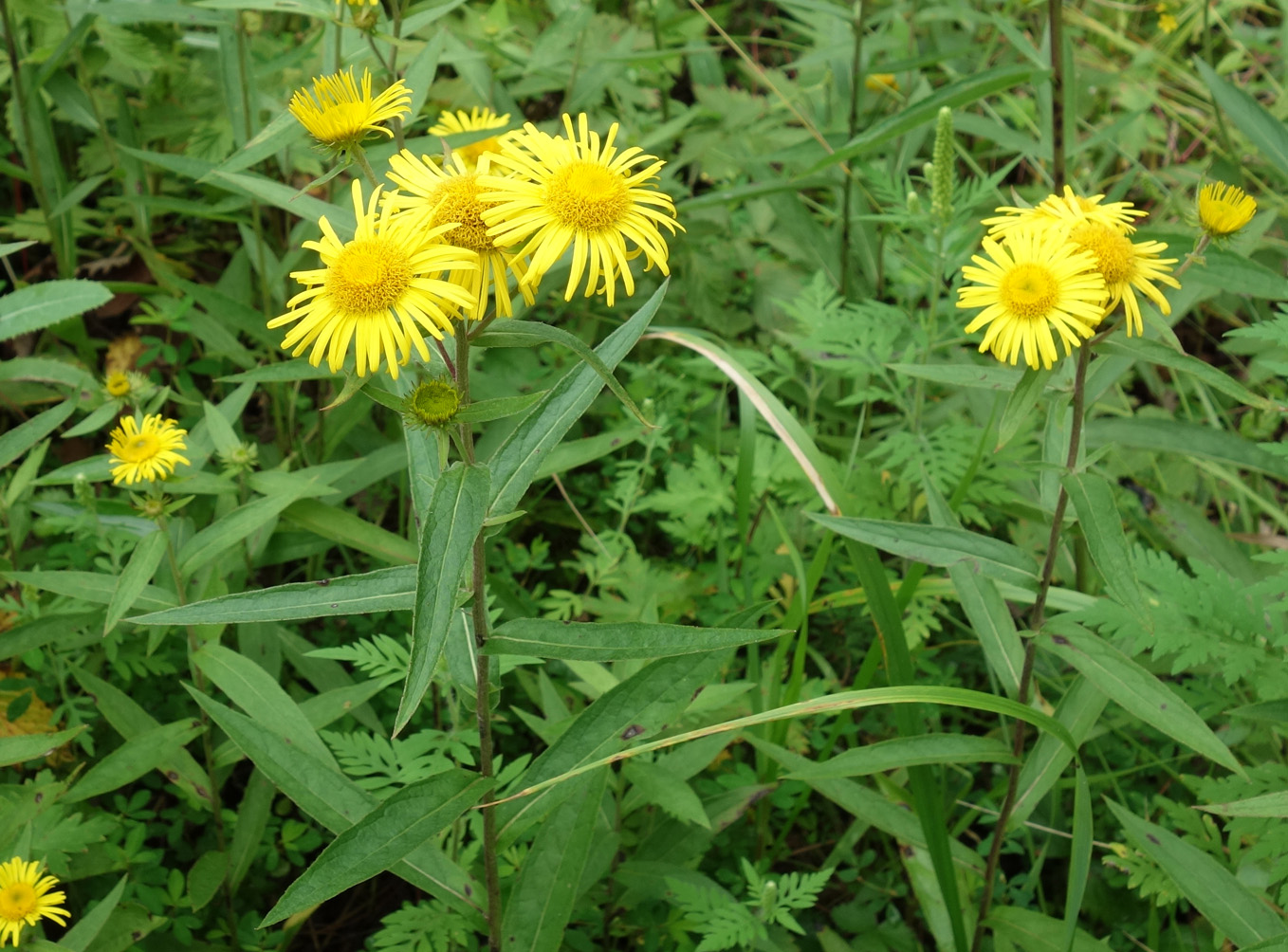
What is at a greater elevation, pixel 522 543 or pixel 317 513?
pixel 317 513

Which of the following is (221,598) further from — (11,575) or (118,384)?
(118,384)

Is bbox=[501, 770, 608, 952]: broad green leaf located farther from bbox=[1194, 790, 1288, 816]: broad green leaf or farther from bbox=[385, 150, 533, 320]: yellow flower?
bbox=[1194, 790, 1288, 816]: broad green leaf

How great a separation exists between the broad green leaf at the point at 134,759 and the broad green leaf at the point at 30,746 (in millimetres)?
121

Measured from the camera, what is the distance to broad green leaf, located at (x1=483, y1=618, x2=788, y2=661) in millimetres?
1284

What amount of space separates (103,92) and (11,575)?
2.00 metres

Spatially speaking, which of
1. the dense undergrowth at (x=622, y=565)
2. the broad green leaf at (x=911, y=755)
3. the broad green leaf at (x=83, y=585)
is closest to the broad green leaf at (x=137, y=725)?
the dense undergrowth at (x=622, y=565)

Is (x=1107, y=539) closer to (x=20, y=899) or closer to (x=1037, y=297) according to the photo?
(x=1037, y=297)

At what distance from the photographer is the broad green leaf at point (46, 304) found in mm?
2111

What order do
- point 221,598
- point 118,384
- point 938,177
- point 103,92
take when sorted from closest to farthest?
point 221,598, point 118,384, point 938,177, point 103,92

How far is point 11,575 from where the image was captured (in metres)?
1.81

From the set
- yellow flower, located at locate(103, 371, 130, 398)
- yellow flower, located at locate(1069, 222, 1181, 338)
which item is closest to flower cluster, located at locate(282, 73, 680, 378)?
yellow flower, located at locate(1069, 222, 1181, 338)

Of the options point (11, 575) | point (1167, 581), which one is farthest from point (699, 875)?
point (11, 575)

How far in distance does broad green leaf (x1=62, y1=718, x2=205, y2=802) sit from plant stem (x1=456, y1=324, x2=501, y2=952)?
62 centimetres

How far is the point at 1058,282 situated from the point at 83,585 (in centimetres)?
172
